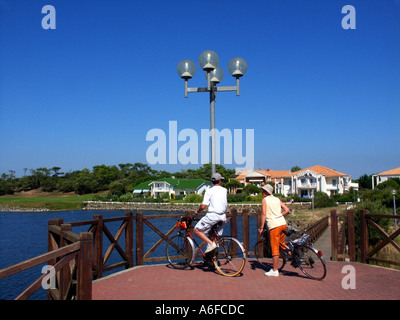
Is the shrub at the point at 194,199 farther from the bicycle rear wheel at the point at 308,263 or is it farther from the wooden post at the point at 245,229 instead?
the bicycle rear wheel at the point at 308,263

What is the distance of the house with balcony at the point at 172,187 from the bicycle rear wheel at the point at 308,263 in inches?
3137

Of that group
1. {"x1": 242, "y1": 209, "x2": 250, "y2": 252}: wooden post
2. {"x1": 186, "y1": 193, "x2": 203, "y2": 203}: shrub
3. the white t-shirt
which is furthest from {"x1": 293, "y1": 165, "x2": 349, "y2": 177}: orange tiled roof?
Result: the white t-shirt

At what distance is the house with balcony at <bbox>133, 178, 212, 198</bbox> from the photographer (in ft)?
289

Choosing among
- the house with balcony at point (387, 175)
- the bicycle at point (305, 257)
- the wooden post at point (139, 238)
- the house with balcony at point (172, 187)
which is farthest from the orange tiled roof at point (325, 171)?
the bicycle at point (305, 257)

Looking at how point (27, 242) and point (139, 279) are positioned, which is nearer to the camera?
point (139, 279)

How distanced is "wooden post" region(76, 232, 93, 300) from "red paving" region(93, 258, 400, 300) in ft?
4.48

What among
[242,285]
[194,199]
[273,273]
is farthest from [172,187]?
[242,285]

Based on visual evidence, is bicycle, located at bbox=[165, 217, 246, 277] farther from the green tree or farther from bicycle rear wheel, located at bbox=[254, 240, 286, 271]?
the green tree

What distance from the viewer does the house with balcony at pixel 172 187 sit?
289 feet
